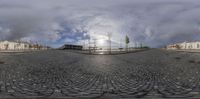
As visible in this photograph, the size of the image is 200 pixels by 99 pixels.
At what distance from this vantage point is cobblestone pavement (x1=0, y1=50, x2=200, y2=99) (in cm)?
540

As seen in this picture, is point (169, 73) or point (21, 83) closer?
point (21, 83)

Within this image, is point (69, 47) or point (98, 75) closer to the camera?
point (98, 75)

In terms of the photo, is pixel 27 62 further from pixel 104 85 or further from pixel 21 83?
pixel 104 85

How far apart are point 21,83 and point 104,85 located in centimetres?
151

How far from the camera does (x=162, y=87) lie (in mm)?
5641

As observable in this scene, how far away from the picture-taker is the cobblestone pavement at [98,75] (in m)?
5.40

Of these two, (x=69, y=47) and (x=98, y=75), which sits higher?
(x=69, y=47)

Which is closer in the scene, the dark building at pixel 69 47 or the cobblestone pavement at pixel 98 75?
the cobblestone pavement at pixel 98 75

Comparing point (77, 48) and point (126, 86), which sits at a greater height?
point (77, 48)

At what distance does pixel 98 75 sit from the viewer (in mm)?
6344

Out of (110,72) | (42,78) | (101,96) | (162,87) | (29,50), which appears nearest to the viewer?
(101,96)

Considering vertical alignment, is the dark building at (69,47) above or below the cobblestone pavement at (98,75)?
above

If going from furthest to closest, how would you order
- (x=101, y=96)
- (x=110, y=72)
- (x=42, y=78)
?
1. (x=110, y=72)
2. (x=42, y=78)
3. (x=101, y=96)

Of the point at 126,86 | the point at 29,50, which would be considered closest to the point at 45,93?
the point at 126,86
